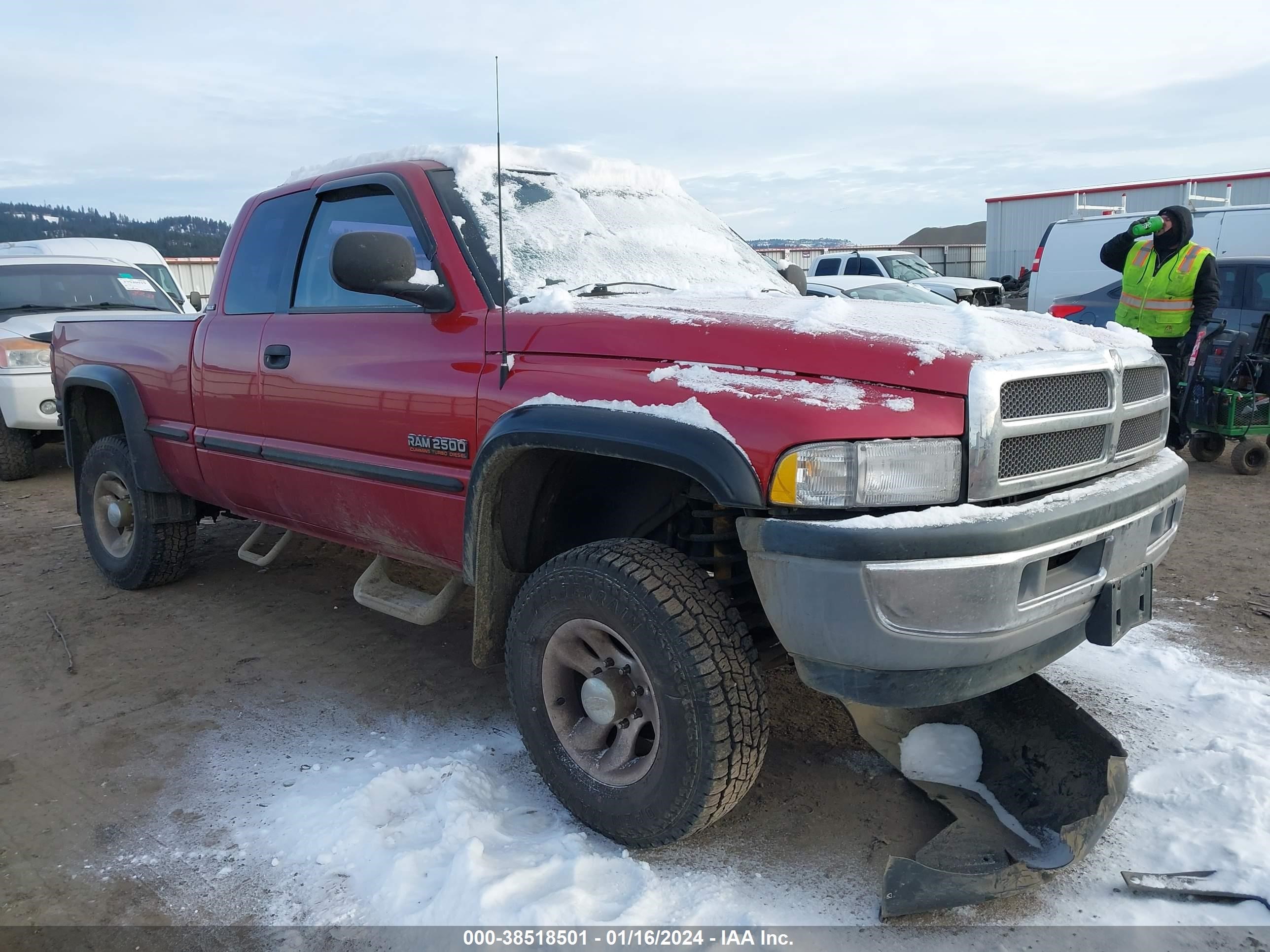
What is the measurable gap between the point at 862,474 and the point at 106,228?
40.9 feet

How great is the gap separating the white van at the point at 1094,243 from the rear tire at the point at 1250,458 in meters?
4.04

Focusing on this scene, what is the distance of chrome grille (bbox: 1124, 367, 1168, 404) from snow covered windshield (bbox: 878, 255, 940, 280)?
50.3ft

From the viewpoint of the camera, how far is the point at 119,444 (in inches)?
192

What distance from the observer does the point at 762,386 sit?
2.34 m

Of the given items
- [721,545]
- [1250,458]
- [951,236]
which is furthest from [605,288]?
[951,236]

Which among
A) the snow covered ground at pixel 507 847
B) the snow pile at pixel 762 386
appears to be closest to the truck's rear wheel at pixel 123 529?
the snow covered ground at pixel 507 847

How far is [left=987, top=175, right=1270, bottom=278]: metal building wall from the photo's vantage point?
2050 centimetres

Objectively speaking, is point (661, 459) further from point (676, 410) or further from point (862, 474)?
point (862, 474)

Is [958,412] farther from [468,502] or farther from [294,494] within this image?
[294,494]

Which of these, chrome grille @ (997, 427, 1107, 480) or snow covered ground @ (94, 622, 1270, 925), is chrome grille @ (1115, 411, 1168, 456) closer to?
chrome grille @ (997, 427, 1107, 480)

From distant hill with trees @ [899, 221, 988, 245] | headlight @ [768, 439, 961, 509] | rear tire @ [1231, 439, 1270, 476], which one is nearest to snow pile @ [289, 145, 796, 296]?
headlight @ [768, 439, 961, 509]


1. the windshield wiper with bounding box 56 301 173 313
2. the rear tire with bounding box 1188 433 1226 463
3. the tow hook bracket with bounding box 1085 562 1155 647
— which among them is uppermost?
the windshield wiper with bounding box 56 301 173 313

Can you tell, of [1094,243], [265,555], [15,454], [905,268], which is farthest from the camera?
[905,268]

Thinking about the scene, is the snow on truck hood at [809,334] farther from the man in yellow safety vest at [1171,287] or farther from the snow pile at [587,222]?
the man in yellow safety vest at [1171,287]
